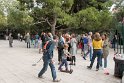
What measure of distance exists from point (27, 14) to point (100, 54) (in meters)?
18.4

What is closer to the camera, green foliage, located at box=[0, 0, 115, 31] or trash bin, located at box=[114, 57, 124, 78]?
trash bin, located at box=[114, 57, 124, 78]

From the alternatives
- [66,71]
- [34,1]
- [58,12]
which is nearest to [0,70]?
[66,71]

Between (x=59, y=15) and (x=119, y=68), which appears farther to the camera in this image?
(x=59, y=15)

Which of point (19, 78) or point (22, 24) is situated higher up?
point (22, 24)

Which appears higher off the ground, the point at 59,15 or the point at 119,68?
the point at 59,15

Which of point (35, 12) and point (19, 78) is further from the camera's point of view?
point (35, 12)

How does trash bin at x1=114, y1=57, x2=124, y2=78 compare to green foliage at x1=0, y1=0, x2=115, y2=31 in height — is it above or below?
below

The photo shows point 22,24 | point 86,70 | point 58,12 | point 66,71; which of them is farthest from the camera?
point 22,24

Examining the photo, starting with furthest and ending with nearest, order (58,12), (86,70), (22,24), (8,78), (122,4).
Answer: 1. (122,4)
2. (22,24)
3. (58,12)
4. (86,70)
5. (8,78)

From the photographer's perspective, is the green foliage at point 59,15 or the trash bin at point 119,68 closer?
the trash bin at point 119,68

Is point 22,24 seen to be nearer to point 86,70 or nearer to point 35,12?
point 35,12

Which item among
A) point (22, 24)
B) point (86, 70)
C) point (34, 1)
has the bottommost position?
point (86, 70)

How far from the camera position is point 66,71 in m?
14.2

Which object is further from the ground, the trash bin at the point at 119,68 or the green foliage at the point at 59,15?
the green foliage at the point at 59,15
